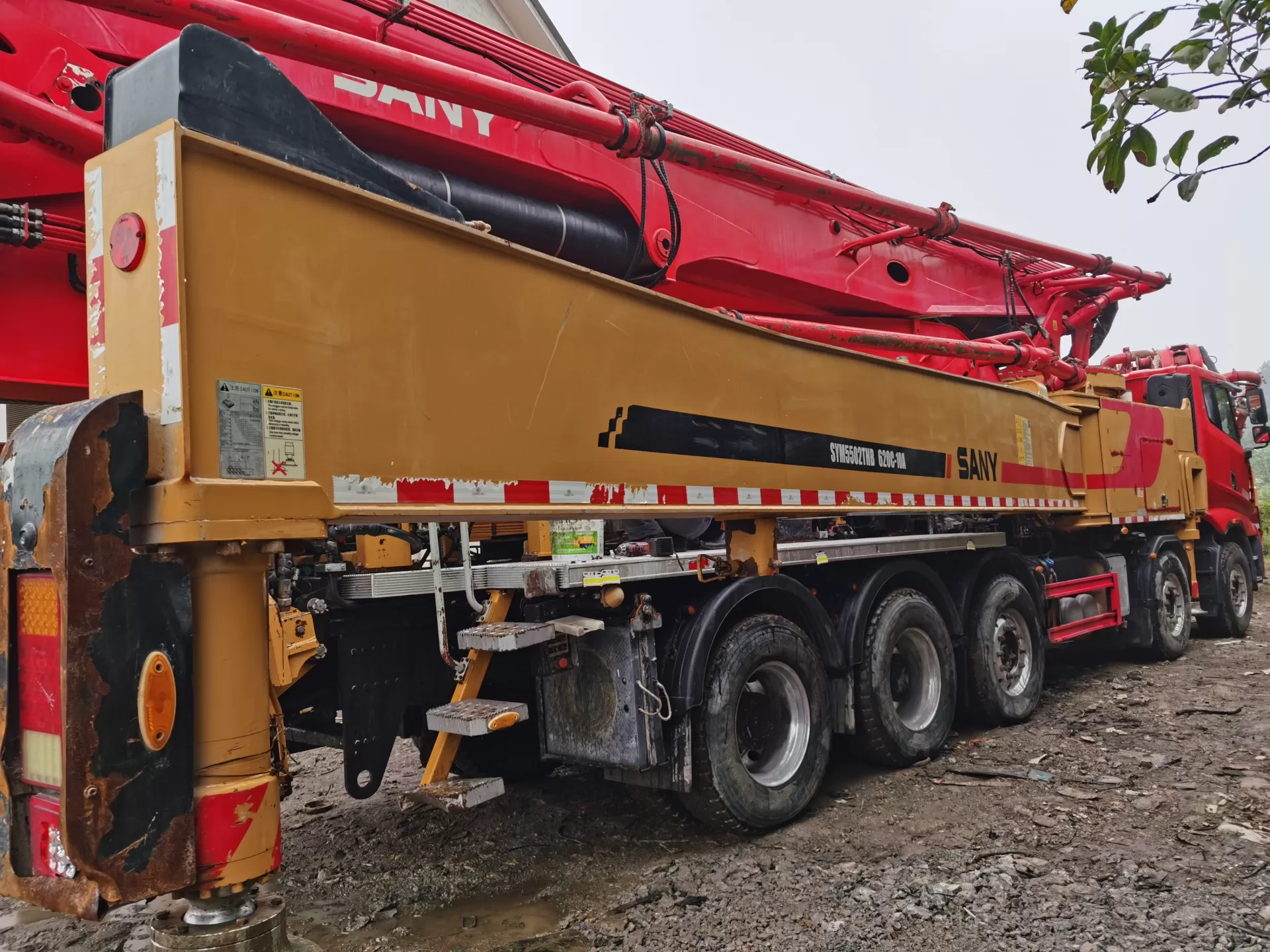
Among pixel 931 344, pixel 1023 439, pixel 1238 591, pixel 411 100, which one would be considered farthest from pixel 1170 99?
pixel 1238 591

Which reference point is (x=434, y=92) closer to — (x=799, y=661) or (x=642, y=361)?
(x=642, y=361)

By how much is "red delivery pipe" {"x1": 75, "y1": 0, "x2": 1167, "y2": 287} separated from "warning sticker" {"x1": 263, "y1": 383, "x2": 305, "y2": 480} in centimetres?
189

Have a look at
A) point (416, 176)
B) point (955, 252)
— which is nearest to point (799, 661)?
point (416, 176)

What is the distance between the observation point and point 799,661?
177 inches

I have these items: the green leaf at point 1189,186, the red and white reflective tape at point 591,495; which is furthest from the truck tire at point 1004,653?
the green leaf at point 1189,186

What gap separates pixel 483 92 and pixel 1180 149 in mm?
2862

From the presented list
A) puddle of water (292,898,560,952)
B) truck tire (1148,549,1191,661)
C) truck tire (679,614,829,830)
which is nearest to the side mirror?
truck tire (1148,549,1191,661)

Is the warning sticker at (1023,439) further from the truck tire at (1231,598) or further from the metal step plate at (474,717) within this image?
the metal step plate at (474,717)

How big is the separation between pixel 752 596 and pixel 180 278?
2.86 m

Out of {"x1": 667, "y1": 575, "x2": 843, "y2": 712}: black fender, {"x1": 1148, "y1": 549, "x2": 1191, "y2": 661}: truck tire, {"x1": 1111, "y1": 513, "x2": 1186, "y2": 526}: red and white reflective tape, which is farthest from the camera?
{"x1": 1148, "y1": 549, "x2": 1191, "y2": 661}: truck tire

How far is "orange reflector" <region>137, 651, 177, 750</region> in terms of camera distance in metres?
2.15

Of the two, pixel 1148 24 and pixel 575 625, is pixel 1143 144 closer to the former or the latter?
pixel 1148 24

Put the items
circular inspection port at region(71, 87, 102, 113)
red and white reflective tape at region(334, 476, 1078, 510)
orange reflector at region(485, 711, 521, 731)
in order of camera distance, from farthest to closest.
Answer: circular inspection port at region(71, 87, 102, 113)
orange reflector at region(485, 711, 521, 731)
red and white reflective tape at region(334, 476, 1078, 510)

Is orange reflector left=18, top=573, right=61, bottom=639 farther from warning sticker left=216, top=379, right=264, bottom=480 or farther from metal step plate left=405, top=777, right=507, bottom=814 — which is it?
metal step plate left=405, top=777, right=507, bottom=814
